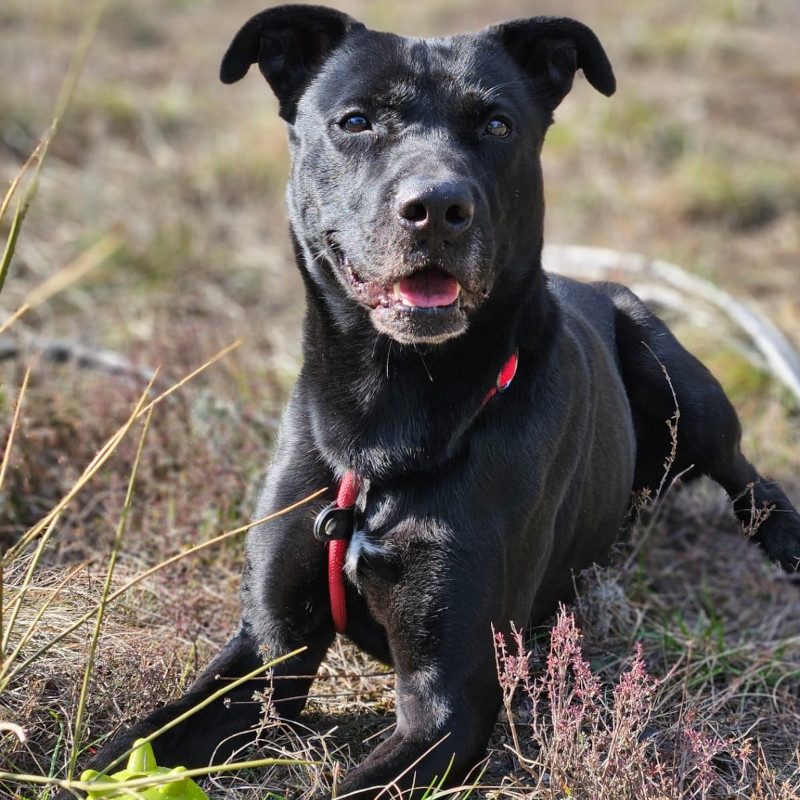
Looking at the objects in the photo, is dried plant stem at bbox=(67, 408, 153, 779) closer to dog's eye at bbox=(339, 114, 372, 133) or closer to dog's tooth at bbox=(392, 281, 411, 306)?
dog's tooth at bbox=(392, 281, 411, 306)

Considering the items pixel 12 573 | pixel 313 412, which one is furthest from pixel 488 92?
pixel 12 573

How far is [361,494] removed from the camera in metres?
2.86

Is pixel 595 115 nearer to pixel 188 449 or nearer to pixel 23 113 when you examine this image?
pixel 23 113

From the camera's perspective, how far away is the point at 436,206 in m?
Answer: 2.59

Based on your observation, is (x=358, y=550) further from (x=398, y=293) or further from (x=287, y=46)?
(x=287, y=46)

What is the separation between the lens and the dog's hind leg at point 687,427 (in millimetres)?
3793

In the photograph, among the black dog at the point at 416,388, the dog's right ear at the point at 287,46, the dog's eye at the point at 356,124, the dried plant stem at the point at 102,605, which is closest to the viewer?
the dried plant stem at the point at 102,605

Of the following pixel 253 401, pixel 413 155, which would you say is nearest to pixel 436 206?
pixel 413 155

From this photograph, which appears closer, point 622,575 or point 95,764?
point 95,764

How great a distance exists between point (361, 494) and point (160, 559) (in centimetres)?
117

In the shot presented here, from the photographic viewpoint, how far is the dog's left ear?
3109mm

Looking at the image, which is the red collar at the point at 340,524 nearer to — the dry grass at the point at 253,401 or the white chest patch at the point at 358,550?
the white chest patch at the point at 358,550

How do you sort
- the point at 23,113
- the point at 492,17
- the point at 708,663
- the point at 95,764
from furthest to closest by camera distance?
the point at 492,17 < the point at 23,113 < the point at 708,663 < the point at 95,764

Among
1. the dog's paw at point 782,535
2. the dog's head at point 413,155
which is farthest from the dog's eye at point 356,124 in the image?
the dog's paw at point 782,535
